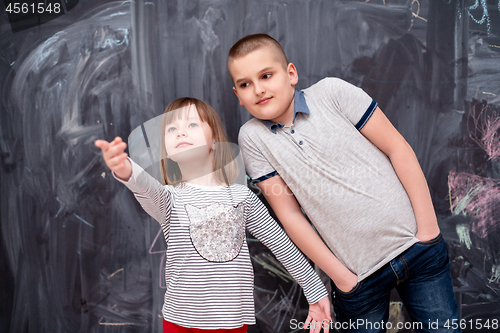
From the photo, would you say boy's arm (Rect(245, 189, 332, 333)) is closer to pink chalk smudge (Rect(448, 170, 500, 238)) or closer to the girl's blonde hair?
the girl's blonde hair

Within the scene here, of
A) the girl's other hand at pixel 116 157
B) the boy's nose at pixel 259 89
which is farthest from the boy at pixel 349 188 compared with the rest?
the girl's other hand at pixel 116 157

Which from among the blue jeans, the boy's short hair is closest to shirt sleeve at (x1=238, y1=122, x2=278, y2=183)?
the boy's short hair

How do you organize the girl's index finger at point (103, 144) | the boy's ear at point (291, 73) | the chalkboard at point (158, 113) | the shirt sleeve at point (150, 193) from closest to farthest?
the girl's index finger at point (103, 144) < the shirt sleeve at point (150, 193) < the boy's ear at point (291, 73) < the chalkboard at point (158, 113)

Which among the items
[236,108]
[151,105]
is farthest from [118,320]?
[236,108]

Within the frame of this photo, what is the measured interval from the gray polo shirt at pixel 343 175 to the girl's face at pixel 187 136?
0.15 meters

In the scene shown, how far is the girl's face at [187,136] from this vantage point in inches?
40.0

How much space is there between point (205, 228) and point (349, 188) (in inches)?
17.9

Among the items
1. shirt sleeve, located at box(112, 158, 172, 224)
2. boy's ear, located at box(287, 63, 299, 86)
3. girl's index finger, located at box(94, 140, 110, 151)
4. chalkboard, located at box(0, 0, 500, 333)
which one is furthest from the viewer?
chalkboard, located at box(0, 0, 500, 333)

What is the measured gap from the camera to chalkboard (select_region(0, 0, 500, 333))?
1296 millimetres

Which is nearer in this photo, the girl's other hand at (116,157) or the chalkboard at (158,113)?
the girl's other hand at (116,157)

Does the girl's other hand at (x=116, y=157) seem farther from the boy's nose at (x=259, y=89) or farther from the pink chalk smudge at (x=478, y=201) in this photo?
the pink chalk smudge at (x=478, y=201)

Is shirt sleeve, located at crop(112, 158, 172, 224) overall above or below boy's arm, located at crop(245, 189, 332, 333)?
above

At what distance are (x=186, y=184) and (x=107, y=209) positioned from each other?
0.47 meters

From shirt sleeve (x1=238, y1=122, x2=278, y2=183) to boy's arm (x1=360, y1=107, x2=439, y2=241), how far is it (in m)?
0.32
